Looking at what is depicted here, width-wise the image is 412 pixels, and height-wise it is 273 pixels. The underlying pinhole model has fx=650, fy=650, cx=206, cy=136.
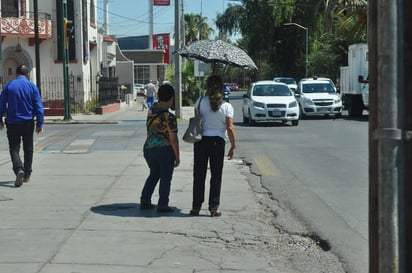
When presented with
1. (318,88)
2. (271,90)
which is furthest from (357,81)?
(271,90)

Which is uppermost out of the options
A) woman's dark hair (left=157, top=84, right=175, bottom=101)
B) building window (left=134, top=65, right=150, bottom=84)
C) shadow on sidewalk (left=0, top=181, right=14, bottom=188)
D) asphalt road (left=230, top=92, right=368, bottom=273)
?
building window (left=134, top=65, right=150, bottom=84)

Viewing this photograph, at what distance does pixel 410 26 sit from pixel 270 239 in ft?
14.7

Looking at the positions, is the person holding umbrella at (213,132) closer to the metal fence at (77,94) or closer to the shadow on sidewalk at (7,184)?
the shadow on sidewalk at (7,184)

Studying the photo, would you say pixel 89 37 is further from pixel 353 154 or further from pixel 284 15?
pixel 353 154

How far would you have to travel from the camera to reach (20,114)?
34.0ft

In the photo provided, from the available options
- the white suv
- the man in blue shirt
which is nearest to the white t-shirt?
the man in blue shirt

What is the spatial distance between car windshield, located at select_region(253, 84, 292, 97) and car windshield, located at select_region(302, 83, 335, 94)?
175 inches

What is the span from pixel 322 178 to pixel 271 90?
14834mm

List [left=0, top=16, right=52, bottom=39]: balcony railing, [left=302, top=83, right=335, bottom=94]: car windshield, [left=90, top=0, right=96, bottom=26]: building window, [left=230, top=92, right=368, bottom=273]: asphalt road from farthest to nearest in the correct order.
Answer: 1. [left=90, top=0, right=96, bottom=26]: building window
2. [left=0, top=16, right=52, bottom=39]: balcony railing
3. [left=302, top=83, right=335, bottom=94]: car windshield
4. [left=230, top=92, right=368, bottom=273]: asphalt road

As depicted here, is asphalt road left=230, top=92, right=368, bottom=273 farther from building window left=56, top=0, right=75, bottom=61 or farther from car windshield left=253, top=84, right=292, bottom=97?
building window left=56, top=0, right=75, bottom=61

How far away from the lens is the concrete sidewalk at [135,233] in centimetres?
606

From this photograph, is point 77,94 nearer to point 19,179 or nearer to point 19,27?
point 19,27

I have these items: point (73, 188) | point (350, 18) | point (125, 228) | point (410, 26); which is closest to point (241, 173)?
point (73, 188)

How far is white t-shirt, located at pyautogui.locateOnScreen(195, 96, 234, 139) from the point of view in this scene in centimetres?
809
